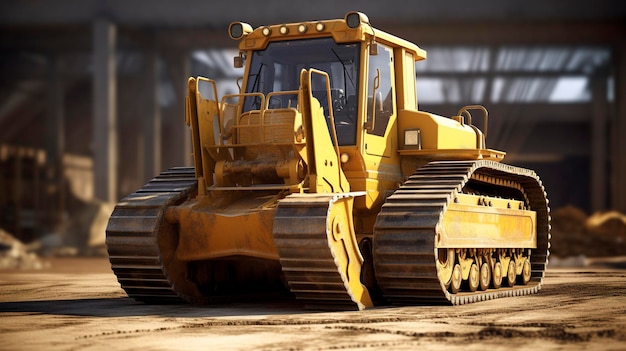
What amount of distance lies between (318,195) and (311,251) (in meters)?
0.73

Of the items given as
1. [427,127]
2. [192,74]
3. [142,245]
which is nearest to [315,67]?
[427,127]

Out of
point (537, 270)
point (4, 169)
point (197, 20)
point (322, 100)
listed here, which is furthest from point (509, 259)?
point (4, 169)

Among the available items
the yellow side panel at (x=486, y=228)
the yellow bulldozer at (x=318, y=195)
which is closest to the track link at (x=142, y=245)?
the yellow bulldozer at (x=318, y=195)

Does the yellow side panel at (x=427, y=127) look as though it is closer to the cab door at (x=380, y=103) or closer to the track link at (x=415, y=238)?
the cab door at (x=380, y=103)

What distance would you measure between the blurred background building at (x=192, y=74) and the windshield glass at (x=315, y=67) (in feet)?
55.3

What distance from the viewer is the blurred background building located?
101 feet

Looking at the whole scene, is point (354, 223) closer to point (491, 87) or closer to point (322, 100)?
point (322, 100)

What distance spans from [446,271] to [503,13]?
61.0 feet

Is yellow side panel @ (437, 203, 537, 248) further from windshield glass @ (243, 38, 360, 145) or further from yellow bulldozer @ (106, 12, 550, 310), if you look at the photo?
windshield glass @ (243, 38, 360, 145)

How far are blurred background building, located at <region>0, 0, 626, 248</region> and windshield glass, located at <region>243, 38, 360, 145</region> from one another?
16855 millimetres

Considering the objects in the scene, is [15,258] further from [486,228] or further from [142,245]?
[486,228]

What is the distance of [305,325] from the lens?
10.2 meters

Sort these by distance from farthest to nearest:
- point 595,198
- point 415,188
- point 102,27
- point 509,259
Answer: point 595,198, point 102,27, point 509,259, point 415,188

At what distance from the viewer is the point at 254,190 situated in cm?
1277
